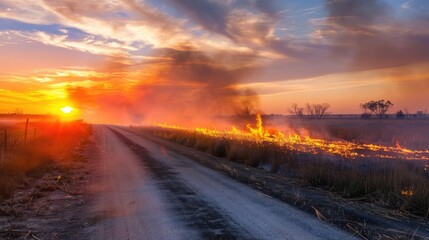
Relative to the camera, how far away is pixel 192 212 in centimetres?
801

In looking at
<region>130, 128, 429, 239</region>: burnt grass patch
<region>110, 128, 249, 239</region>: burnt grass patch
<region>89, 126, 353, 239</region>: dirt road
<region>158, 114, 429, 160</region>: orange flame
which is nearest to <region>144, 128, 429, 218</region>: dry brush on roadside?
<region>130, 128, 429, 239</region>: burnt grass patch

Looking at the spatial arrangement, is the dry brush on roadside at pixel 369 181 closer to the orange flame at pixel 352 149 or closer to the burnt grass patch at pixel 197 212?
the burnt grass patch at pixel 197 212

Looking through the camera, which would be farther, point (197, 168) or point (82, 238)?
point (197, 168)

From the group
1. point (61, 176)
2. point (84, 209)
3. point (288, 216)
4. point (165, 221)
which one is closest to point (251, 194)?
point (288, 216)

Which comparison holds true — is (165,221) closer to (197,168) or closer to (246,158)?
(197,168)

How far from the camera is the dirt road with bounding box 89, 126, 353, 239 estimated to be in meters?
6.56

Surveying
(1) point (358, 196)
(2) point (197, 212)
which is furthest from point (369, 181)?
(2) point (197, 212)

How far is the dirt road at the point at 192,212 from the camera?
21.5 feet

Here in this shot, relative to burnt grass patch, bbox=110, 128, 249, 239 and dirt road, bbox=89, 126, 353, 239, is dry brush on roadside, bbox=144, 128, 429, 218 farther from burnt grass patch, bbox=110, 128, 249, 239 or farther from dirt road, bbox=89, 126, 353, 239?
burnt grass patch, bbox=110, 128, 249, 239

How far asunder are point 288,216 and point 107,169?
31.7ft

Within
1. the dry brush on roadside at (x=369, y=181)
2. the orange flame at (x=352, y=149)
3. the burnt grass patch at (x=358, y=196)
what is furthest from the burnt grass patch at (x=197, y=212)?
the orange flame at (x=352, y=149)

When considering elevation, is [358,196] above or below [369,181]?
below

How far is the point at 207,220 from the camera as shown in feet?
24.1

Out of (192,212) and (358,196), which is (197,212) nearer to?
(192,212)
